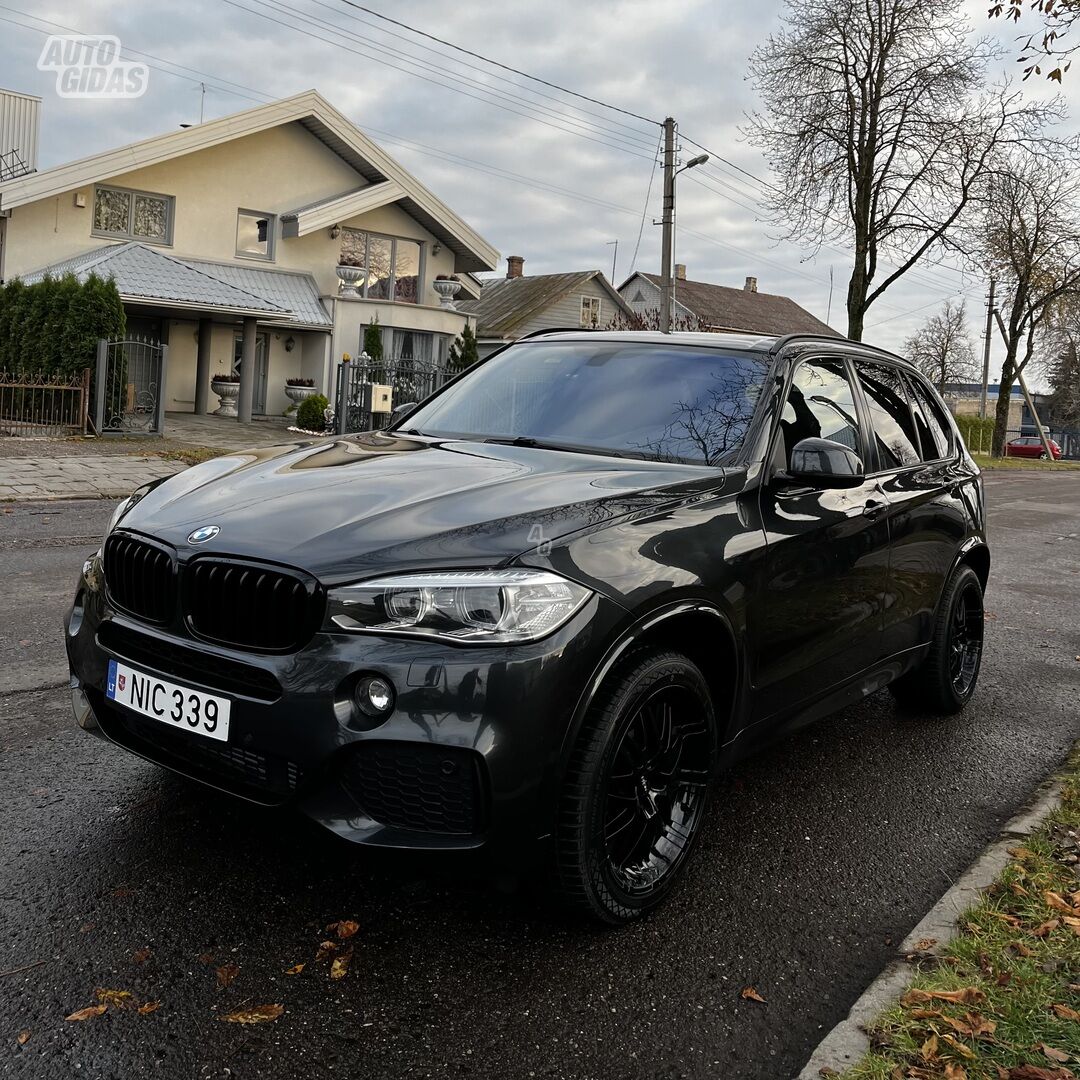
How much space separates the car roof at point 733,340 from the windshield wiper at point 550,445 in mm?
716

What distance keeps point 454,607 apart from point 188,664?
0.76 meters

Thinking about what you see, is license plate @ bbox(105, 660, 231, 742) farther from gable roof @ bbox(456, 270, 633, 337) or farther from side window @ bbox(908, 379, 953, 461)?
gable roof @ bbox(456, 270, 633, 337)

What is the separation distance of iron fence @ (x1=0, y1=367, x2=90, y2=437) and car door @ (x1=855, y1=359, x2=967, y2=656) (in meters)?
16.5

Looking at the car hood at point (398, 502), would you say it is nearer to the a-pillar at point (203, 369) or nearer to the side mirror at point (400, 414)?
the side mirror at point (400, 414)

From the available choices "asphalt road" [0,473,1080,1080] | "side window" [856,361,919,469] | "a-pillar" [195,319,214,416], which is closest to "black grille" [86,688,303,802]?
"asphalt road" [0,473,1080,1080]

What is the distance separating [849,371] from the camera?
457cm

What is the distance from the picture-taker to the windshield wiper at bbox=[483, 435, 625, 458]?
3799mm

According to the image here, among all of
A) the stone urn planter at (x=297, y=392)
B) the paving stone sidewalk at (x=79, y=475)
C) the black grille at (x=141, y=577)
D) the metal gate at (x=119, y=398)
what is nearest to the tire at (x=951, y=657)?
the black grille at (x=141, y=577)

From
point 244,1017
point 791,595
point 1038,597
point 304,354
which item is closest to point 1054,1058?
point 791,595

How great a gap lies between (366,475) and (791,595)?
1.44 meters

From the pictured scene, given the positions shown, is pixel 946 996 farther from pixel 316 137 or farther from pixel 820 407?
pixel 316 137

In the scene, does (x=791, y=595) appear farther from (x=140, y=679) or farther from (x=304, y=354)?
(x=304, y=354)

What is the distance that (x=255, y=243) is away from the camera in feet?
96.6

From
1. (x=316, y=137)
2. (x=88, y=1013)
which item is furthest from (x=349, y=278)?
(x=88, y=1013)
